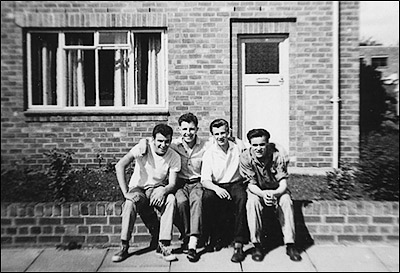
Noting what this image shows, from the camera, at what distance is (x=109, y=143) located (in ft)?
19.0

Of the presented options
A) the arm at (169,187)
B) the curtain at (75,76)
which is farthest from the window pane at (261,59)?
the arm at (169,187)

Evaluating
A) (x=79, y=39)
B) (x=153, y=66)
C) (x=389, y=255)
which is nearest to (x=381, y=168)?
(x=389, y=255)

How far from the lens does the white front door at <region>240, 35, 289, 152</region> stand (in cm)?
593

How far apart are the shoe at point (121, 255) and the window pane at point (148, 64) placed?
3.26 meters

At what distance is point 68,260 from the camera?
3268 millimetres

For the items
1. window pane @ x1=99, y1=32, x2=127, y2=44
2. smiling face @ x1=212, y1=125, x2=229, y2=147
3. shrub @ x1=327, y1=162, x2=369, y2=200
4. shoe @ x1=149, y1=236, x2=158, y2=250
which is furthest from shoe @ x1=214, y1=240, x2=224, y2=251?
window pane @ x1=99, y1=32, x2=127, y2=44

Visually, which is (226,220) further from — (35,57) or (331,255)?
(35,57)

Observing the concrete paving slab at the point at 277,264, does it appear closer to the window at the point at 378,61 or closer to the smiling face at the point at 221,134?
the smiling face at the point at 221,134

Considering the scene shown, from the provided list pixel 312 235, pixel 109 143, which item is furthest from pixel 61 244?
pixel 109 143

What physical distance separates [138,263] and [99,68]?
3715 mm

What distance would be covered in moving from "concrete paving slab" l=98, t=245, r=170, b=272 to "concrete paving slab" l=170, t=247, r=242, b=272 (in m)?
0.10

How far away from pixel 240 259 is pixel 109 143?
3.14 m

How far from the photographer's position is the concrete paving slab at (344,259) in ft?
10.1

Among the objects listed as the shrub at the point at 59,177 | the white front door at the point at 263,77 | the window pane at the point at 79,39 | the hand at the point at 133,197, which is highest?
the window pane at the point at 79,39
